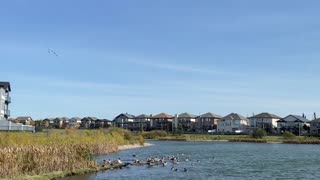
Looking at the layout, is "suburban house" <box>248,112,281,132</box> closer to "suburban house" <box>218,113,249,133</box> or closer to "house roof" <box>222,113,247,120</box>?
"suburban house" <box>218,113,249,133</box>

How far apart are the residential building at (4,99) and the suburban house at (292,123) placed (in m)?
102

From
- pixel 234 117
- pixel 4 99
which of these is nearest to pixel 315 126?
pixel 234 117

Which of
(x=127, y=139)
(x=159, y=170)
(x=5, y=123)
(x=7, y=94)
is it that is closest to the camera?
(x=159, y=170)

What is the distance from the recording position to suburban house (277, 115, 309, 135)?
6762 inches

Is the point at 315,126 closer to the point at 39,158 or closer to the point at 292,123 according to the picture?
the point at 292,123

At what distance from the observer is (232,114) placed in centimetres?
19250

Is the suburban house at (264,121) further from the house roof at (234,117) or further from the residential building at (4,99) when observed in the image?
the residential building at (4,99)

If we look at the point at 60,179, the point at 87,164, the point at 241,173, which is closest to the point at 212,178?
the point at 241,173

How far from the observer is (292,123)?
176 meters

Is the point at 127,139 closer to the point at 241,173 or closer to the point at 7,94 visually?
the point at 7,94

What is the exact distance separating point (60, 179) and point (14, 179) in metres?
4.80

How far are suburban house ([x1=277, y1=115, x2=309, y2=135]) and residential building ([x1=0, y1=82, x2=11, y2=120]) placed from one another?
10240cm

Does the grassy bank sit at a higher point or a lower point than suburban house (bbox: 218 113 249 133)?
lower

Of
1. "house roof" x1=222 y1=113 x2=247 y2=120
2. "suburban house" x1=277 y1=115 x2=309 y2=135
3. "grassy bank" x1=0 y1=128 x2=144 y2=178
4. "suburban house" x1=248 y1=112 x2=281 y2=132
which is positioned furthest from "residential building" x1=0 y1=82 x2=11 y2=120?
"suburban house" x1=248 y1=112 x2=281 y2=132
